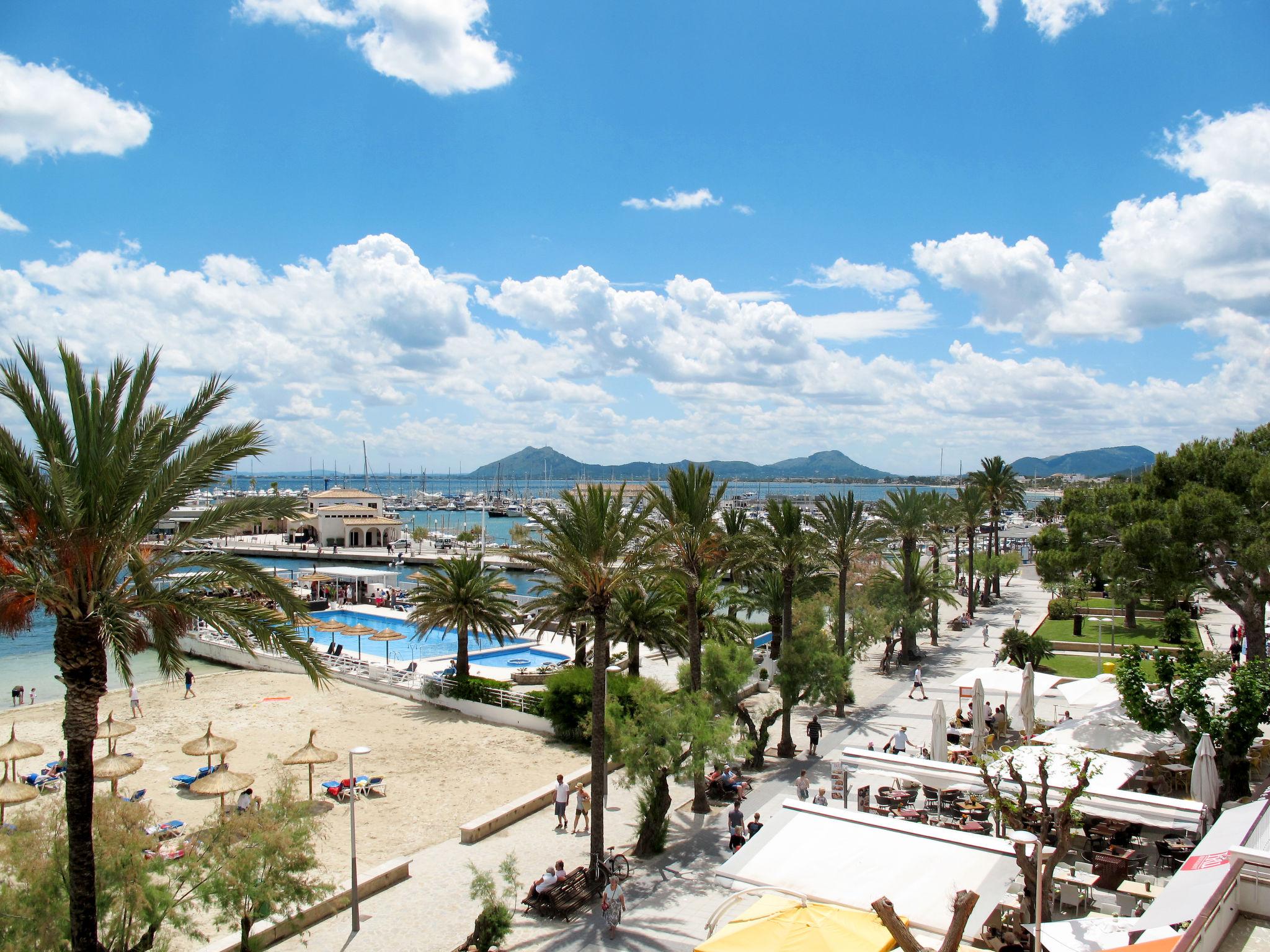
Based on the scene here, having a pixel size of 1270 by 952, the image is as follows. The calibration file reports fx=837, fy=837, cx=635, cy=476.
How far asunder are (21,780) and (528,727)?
12659 millimetres

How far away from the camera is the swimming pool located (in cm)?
4053

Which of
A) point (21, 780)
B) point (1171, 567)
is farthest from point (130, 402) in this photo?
point (1171, 567)

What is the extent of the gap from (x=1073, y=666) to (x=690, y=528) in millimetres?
18753

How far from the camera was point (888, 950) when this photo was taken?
8.70m

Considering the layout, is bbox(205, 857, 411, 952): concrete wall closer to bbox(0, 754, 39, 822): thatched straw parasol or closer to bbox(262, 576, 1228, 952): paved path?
bbox(262, 576, 1228, 952): paved path

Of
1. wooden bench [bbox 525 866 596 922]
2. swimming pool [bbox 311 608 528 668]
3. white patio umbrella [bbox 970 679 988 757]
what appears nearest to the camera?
wooden bench [bbox 525 866 596 922]

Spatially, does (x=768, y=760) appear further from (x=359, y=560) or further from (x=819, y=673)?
(x=359, y=560)

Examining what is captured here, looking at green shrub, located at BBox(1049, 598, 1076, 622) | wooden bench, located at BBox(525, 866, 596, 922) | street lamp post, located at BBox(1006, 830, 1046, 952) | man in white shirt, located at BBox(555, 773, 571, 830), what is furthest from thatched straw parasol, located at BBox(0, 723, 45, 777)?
green shrub, located at BBox(1049, 598, 1076, 622)

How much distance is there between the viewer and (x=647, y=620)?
25922 millimetres

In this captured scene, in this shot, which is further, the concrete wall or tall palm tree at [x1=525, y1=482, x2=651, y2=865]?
tall palm tree at [x1=525, y1=482, x2=651, y2=865]

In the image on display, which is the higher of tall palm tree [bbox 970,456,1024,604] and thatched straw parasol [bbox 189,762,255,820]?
tall palm tree [bbox 970,456,1024,604]

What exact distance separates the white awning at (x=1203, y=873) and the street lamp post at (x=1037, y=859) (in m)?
1.07

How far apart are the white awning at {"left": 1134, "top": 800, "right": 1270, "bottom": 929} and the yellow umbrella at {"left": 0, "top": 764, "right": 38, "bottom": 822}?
2050cm

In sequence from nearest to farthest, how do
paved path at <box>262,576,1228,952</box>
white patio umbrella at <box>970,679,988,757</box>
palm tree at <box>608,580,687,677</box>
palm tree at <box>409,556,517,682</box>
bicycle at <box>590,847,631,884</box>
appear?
paved path at <box>262,576,1228,952</box> < bicycle at <box>590,847,631,884</box> < white patio umbrella at <box>970,679,988,757</box> < palm tree at <box>608,580,687,677</box> < palm tree at <box>409,556,517,682</box>
